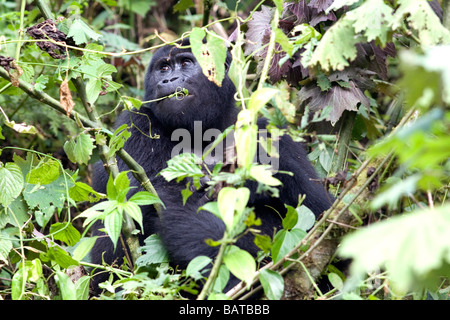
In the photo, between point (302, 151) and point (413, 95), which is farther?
point (302, 151)

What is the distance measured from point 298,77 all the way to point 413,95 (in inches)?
81.0

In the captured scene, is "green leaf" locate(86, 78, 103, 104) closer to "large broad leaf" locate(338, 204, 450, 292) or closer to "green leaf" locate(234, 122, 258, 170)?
"green leaf" locate(234, 122, 258, 170)

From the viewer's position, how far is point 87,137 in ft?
7.19

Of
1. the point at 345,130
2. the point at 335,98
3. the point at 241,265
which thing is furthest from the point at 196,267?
the point at 345,130

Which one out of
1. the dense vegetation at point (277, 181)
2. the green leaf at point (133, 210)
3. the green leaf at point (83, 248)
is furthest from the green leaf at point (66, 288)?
the green leaf at point (133, 210)

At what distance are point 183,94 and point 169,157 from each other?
0.36 meters

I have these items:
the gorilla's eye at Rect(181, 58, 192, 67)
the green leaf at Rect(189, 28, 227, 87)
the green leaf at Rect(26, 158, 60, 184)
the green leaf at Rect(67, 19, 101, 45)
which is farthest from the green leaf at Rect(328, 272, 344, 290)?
the gorilla's eye at Rect(181, 58, 192, 67)

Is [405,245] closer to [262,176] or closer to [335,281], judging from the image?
[262,176]

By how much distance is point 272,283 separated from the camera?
1.70 metres

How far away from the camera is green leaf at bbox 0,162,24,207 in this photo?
7.02 ft
